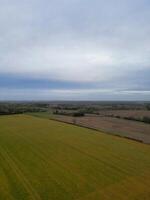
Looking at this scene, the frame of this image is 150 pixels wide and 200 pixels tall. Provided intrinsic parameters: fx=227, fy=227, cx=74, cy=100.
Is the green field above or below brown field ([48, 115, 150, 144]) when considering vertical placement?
below

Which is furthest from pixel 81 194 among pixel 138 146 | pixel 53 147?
pixel 138 146

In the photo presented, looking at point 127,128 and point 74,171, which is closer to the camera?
point 74,171

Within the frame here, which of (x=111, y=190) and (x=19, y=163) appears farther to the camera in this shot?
(x=19, y=163)

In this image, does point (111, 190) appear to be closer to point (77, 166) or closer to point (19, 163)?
point (77, 166)

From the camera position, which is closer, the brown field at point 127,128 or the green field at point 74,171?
the green field at point 74,171

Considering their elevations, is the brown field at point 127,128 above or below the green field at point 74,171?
above

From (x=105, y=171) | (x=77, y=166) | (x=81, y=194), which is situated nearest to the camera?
(x=81, y=194)

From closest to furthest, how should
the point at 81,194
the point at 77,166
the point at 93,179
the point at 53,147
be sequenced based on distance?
the point at 81,194, the point at 93,179, the point at 77,166, the point at 53,147

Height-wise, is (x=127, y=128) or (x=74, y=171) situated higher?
(x=127, y=128)
